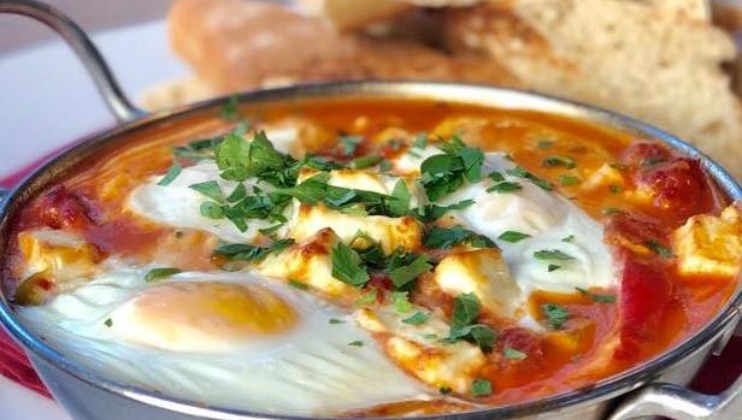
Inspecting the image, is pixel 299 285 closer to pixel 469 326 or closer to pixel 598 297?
pixel 469 326

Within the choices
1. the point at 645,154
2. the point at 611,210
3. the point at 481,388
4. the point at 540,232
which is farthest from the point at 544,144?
the point at 481,388

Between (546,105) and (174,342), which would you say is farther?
(546,105)

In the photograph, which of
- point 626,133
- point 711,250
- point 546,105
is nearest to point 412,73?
point 546,105

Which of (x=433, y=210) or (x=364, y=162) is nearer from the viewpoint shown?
(x=433, y=210)

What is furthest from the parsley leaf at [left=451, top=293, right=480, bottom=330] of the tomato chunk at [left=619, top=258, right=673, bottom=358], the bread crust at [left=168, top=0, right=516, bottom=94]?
the bread crust at [left=168, top=0, right=516, bottom=94]

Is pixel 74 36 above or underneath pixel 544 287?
above

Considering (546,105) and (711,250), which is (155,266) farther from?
(546,105)
